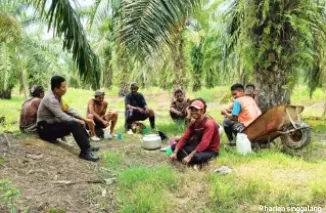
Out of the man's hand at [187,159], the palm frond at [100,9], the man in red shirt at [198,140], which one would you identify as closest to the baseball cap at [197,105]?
the man in red shirt at [198,140]

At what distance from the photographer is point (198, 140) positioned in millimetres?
7012

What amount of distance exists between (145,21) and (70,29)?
107 cm

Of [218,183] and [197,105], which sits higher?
[197,105]

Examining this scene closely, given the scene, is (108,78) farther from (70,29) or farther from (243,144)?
(70,29)

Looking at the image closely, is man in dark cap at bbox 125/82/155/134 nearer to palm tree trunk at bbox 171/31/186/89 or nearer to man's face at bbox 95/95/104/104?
man's face at bbox 95/95/104/104

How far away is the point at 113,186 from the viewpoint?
5.82m

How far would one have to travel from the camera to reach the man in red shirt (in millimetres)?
6754

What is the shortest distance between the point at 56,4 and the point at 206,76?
25.3m

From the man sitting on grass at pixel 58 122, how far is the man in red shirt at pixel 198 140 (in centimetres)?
134

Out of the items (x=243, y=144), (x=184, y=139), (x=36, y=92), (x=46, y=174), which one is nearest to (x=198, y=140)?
(x=184, y=139)

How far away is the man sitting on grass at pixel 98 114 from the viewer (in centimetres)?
934

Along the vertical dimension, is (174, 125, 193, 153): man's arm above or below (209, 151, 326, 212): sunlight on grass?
above

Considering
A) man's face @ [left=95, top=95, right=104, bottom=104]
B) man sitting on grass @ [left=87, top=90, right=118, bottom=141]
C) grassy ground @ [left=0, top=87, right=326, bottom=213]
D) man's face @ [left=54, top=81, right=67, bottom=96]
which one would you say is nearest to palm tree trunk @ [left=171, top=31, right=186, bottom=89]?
man sitting on grass @ [left=87, top=90, right=118, bottom=141]

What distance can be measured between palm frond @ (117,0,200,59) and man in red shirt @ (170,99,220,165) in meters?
1.15
